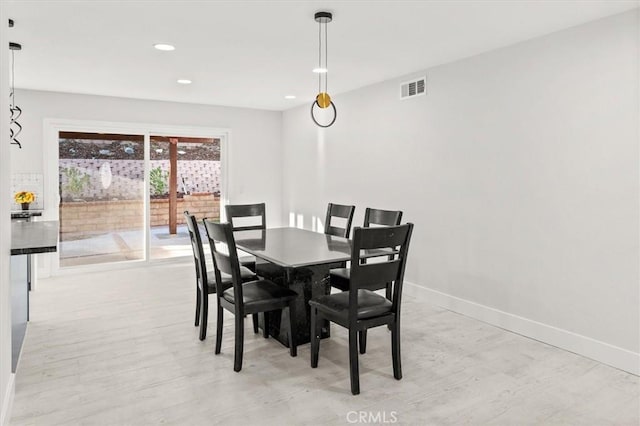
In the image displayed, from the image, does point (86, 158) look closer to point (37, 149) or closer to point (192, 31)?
point (37, 149)

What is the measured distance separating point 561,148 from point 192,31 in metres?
2.86

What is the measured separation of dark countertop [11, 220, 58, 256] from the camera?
249 cm

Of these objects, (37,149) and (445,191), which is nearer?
(445,191)

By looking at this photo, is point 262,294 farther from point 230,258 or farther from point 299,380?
point 299,380

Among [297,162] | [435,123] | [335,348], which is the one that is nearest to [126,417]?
[335,348]

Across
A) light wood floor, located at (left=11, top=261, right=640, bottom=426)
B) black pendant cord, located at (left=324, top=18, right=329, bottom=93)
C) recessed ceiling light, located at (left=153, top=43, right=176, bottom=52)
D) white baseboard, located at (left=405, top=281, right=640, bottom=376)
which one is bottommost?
light wood floor, located at (left=11, top=261, right=640, bottom=426)

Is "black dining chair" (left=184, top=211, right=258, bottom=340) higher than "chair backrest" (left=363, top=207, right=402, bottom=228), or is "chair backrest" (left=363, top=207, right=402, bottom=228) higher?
"chair backrest" (left=363, top=207, right=402, bottom=228)

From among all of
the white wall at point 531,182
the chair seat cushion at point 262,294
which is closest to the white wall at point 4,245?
the chair seat cushion at point 262,294

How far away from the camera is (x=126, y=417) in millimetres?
2344

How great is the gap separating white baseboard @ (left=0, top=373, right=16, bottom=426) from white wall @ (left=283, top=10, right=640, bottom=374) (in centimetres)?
345

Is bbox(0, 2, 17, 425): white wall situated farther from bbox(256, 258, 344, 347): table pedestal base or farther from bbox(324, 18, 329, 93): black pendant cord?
bbox(324, 18, 329, 93): black pendant cord

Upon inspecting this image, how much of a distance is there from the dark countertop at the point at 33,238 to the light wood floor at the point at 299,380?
33.4 inches

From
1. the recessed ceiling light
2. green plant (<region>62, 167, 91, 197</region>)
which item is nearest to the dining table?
the recessed ceiling light

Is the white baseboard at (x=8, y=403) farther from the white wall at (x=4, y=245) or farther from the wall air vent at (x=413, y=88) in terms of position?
the wall air vent at (x=413, y=88)
